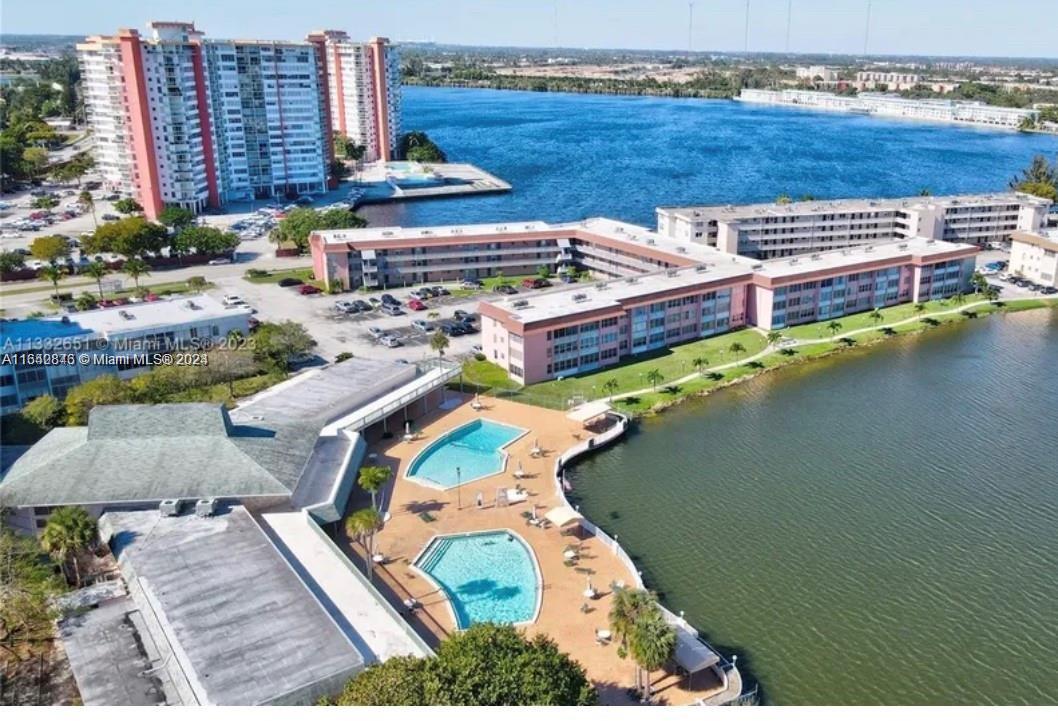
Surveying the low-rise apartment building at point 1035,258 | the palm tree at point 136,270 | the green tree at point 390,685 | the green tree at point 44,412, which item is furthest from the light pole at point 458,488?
the low-rise apartment building at point 1035,258

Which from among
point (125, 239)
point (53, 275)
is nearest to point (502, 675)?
point (53, 275)

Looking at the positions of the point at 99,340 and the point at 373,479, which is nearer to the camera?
the point at 373,479

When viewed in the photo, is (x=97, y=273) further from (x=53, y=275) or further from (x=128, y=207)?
(x=128, y=207)

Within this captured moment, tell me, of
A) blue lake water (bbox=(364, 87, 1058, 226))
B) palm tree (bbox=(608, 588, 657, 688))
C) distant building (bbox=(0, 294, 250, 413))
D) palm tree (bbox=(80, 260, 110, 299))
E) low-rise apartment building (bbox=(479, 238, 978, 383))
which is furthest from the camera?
blue lake water (bbox=(364, 87, 1058, 226))

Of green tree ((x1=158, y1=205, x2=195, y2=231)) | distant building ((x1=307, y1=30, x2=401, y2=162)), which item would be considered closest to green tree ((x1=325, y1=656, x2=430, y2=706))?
green tree ((x1=158, y1=205, x2=195, y2=231))

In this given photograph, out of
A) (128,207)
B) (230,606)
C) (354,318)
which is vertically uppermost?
(128,207)

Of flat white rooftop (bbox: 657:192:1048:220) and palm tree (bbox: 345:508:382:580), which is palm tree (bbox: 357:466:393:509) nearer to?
palm tree (bbox: 345:508:382:580)
